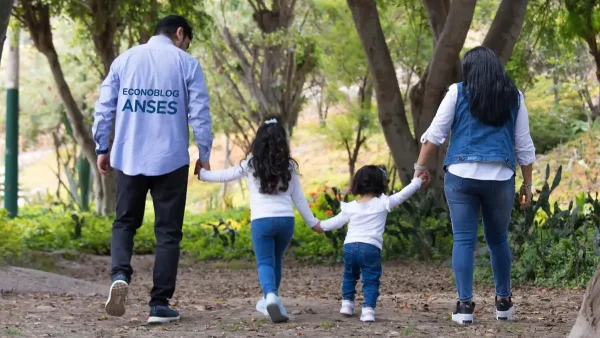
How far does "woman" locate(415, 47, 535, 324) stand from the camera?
18.9 feet

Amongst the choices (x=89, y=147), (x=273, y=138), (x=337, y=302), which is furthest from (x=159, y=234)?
(x=89, y=147)

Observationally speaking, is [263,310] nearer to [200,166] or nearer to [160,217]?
[160,217]

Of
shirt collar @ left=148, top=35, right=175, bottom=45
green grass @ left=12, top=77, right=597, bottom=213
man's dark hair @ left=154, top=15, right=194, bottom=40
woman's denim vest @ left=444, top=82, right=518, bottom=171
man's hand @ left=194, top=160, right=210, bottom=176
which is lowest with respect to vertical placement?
green grass @ left=12, top=77, right=597, bottom=213

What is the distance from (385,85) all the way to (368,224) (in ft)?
19.2

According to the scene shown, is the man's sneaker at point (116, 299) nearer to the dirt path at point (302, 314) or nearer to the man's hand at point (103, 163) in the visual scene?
the dirt path at point (302, 314)

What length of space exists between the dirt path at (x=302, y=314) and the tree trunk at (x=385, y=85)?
2316mm

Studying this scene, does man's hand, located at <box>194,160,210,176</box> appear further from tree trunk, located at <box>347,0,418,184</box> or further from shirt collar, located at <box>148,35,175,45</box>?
tree trunk, located at <box>347,0,418,184</box>

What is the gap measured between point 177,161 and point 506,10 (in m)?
6.21

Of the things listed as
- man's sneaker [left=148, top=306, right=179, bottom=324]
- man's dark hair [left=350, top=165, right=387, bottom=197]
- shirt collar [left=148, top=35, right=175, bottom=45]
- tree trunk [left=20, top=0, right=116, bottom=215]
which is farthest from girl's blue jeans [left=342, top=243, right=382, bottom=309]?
tree trunk [left=20, top=0, right=116, bottom=215]

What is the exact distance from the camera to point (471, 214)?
19.3 ft

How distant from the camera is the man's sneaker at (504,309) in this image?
6.15 metres

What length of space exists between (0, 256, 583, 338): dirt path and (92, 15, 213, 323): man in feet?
1.29

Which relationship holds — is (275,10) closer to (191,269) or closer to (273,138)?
(191,269)

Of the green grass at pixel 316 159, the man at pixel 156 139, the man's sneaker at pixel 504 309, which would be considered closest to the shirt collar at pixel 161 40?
the man at pixel 156 139
